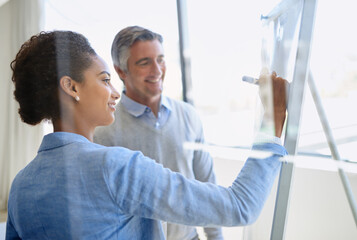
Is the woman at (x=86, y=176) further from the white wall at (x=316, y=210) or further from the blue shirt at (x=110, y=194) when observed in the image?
the white wall at (x=316, y=210)

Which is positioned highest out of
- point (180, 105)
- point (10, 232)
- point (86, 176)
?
point (180, 105)

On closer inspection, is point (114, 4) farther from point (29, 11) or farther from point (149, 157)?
point (149, 157)

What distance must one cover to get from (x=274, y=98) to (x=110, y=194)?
0.28 meters

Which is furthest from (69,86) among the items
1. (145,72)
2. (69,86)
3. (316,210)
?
(316,210)

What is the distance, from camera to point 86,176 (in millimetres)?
378

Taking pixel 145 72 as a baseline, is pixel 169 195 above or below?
below

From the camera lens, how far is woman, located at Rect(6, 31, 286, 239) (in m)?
0.37

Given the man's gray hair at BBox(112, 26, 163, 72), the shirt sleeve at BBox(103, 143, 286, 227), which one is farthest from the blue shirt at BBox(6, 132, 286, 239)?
the man's gray hair at BBox(112, 26, 163, 72)

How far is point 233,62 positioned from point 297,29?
12 cm

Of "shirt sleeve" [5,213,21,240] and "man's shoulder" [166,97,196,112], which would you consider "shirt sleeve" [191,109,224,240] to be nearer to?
"man's shoulder" [166,97,196,112]

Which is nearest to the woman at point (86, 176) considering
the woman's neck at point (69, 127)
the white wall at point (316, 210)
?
the woman's neck at point (69, 127)

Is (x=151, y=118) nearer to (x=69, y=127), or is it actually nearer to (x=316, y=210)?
(x=69, y=127)

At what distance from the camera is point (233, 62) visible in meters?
0.47

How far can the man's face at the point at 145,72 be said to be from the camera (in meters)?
0.40
